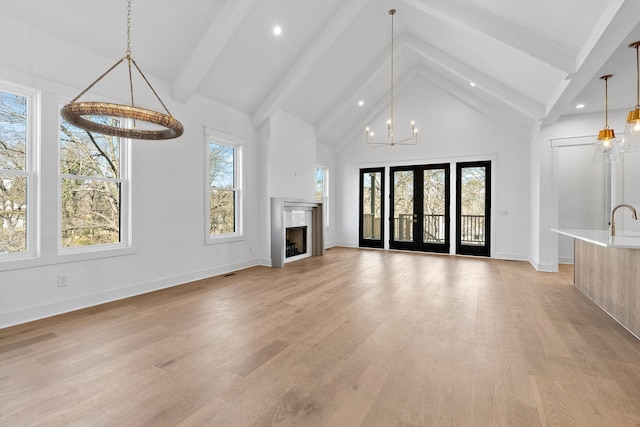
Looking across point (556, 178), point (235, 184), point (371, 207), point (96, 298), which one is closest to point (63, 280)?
point (96, 298)

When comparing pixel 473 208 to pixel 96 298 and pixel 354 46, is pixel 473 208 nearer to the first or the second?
pixel 354 46

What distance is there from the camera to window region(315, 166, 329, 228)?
918 centimetres

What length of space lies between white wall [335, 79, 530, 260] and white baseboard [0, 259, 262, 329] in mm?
5314

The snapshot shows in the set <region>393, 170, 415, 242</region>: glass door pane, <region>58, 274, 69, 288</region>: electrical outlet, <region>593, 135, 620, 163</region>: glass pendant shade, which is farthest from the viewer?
<region>393, 170, 415, 242</region>: glass door pane

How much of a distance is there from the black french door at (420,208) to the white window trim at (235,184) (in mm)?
4478

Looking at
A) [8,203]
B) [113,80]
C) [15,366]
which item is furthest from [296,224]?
[15,366]

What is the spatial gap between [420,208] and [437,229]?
706 millimetres

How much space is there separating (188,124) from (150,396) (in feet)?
13.9

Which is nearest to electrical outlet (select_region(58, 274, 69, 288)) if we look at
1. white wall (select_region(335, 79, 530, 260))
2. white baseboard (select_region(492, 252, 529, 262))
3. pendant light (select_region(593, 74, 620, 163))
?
pendant light (select_region(593, 74, 620, 163))

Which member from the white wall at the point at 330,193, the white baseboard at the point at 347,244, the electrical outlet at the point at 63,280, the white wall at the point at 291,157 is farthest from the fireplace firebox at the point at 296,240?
the electrical outlet at the point at 63,280

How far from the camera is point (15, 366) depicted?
2.38m

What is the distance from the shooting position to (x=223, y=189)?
5855mm

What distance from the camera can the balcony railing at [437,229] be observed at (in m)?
7.80

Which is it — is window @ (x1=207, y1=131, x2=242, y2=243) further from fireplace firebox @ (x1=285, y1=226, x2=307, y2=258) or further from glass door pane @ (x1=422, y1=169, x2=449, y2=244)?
glass door pane @ (x1=422, y1=169, x2=449, y2=244)
